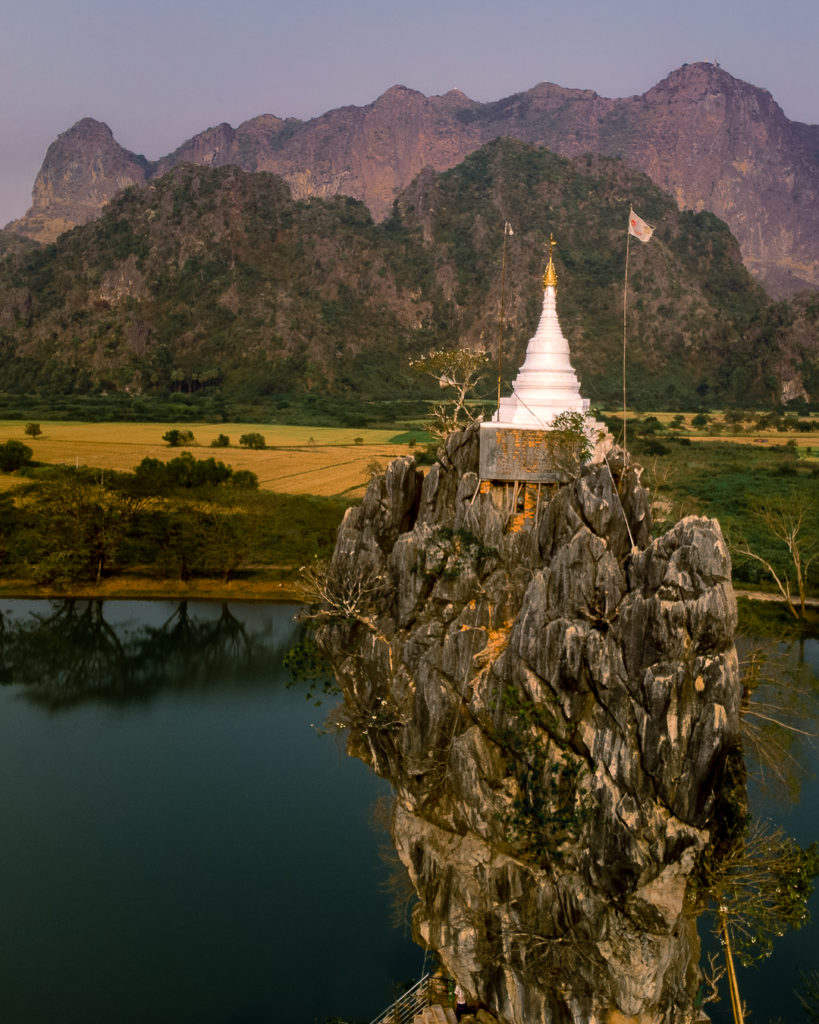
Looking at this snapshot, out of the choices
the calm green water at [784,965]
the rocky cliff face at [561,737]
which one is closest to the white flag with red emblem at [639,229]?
the rocky cliff face at [561,737]

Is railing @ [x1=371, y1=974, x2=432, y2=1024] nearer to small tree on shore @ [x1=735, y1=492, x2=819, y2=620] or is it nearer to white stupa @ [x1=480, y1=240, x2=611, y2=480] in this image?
white stupa @ [x1=480, y1=240, x2=611, y2=480]

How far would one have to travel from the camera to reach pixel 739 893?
57.3 feet

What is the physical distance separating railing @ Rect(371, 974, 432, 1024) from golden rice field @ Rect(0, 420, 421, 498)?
171 ft

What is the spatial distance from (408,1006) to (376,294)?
15538 centimetres

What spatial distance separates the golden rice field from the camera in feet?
253

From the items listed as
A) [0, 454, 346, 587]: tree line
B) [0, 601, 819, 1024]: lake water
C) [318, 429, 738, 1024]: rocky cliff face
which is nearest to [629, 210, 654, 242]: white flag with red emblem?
[318, 429, 738, 1024]: rocky cliff face

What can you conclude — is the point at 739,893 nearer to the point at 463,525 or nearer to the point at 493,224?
the point at 463,525

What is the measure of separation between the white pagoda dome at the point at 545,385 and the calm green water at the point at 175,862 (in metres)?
13.3

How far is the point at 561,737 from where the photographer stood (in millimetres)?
16359

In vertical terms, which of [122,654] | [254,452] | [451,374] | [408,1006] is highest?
[451,374]

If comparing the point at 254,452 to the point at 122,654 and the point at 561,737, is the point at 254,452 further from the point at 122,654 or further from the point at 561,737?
the point at 561,737

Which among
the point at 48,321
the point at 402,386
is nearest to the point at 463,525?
the point at 402,386

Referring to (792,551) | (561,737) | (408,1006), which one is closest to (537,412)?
(561,737)

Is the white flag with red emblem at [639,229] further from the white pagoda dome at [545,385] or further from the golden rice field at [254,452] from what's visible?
the golden rice field at [254,452]
